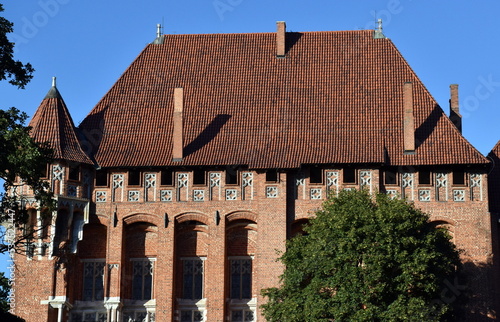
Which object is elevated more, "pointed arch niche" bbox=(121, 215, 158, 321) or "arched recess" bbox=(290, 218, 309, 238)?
"arched recess" bbox=(290, 218, 309, 238)

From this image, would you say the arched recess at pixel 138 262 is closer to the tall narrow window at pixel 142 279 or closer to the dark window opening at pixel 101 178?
the tall narrow window at pixel 142 279

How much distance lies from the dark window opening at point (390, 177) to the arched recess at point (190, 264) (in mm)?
6996

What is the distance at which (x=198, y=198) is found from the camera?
45.7m

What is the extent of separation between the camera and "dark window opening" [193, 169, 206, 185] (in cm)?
4594

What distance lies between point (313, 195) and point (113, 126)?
873 centimetres

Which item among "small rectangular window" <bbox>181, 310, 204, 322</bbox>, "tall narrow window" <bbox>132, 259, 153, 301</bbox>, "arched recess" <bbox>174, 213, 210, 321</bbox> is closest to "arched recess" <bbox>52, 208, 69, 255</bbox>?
"tall narrow window" <bbox>132, 259, 153, 301</bbox>

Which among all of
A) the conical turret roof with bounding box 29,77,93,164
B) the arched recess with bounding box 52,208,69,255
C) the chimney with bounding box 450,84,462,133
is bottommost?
the arched recess with bounding box 52,208,69,255

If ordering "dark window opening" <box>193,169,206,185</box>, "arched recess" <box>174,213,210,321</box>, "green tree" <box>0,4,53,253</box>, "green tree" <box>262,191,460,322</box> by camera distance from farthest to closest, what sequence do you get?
"dark window opening" <box>193,169,206,185</box>, "arched recess" <box>174,213,210,321</box>, "green tree" <box>262,191,460,322</box>, "green tree" <box>0,4,53,253</box>

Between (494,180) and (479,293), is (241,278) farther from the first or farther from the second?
(494,180)

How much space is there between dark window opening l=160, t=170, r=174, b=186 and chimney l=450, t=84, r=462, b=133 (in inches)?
479

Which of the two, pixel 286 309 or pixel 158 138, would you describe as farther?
pixel 158 138

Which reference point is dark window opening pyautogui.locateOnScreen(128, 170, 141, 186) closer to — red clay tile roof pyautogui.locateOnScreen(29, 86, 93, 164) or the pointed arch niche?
the pointed arch niche

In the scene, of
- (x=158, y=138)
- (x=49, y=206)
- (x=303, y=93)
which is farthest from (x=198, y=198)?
(x=49, y=206)

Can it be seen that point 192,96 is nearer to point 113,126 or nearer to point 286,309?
point 113,126
